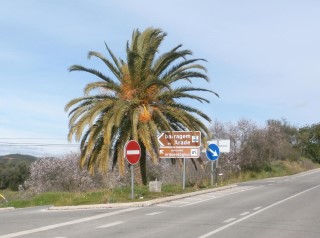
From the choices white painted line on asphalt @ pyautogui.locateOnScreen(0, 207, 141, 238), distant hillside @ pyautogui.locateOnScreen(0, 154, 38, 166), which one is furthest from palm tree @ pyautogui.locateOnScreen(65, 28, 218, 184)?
distant hillside @ pyautogui.locateOnScreen(0, 154, 38, 166)

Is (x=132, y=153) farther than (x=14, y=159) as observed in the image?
No

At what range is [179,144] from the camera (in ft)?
79.4

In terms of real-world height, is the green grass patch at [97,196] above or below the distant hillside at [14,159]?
below

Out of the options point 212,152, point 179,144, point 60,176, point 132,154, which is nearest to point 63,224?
point 132,154

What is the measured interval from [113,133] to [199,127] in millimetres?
4920

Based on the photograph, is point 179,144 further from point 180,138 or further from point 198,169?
point 198,169

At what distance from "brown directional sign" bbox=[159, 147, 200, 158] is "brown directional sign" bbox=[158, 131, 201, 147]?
205mm

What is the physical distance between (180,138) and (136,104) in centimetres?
278

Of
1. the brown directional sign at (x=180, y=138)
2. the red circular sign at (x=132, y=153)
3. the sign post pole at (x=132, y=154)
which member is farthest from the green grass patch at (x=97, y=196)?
the brown directional sign at (x=180, y=138)

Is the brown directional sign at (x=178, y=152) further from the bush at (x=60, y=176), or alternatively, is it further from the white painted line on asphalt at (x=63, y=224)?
the bush at (x=60, y=176)

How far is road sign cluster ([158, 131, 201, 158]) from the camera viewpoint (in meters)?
24.0

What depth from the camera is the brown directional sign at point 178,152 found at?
24078 millimetres

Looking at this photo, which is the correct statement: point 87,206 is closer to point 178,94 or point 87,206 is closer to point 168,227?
point 168,227

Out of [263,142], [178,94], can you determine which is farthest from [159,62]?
[263,142]
